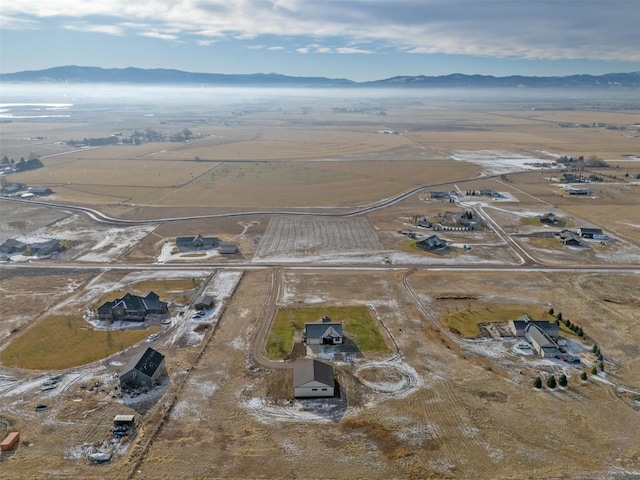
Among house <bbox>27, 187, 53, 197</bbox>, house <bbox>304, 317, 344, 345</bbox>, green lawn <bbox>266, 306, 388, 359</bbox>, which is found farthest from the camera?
house <bbox>27, 187, 53, 197</bbox>

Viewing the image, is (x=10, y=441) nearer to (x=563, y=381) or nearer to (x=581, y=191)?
(x=563, y=381)

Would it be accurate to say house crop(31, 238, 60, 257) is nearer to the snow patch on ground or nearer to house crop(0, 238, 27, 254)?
house crop(0, 238, 27, 254)

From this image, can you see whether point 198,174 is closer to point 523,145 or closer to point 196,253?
point 196,253

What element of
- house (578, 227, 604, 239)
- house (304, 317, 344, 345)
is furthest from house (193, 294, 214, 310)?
house (578, 227, 604, 239)

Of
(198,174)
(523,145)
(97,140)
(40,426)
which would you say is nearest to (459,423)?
(40,426)

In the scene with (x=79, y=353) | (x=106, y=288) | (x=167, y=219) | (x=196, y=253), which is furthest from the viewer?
(x=167, y=219)

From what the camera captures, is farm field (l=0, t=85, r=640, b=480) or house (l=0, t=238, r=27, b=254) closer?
farm field (l=0, t=85, r=640, b=480)

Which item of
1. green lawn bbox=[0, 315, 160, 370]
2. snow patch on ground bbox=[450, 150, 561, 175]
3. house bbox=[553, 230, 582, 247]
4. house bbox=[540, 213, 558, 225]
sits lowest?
green lawn bbox=[0, 315, 160, 370]

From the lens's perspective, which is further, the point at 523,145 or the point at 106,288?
the point at 523,145
